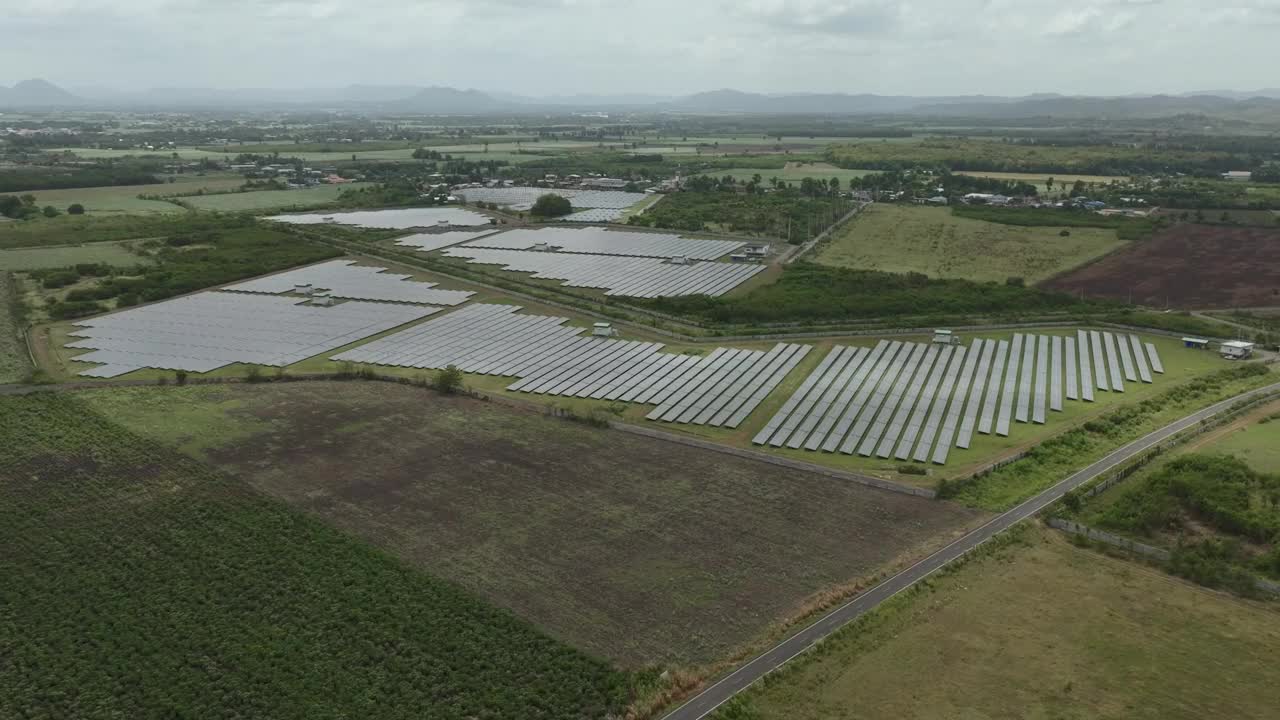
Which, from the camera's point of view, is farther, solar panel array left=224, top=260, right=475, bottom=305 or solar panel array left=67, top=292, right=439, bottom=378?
solar panel array left=224, top=260, right=475, bottom=305

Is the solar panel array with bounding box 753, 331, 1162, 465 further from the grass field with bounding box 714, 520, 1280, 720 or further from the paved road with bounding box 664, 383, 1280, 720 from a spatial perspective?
the grass field with bounding box 714, 520, 1280, 720

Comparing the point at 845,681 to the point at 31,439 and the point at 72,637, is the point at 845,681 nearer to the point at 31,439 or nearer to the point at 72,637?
the point at 72,637

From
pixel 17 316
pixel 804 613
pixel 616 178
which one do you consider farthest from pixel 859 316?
pixel 616 178

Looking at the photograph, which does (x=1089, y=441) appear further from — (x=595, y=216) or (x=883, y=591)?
(x=595, y=216)

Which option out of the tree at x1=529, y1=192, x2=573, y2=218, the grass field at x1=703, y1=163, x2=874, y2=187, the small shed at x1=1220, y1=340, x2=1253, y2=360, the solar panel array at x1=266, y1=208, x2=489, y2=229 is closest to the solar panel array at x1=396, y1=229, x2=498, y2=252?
the solar panel array at x1=266, y1=208, x2=489, y2=229

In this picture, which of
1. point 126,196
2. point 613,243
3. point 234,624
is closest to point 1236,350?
point 613,243

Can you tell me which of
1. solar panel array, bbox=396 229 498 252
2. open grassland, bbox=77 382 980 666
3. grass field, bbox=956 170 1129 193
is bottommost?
open grassland, bbox=77 382 980 666

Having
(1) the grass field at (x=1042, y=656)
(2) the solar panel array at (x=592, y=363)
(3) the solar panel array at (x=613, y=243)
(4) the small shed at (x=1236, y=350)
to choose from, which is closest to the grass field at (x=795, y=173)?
(3) the solar panel array at (x=613, y=243)
